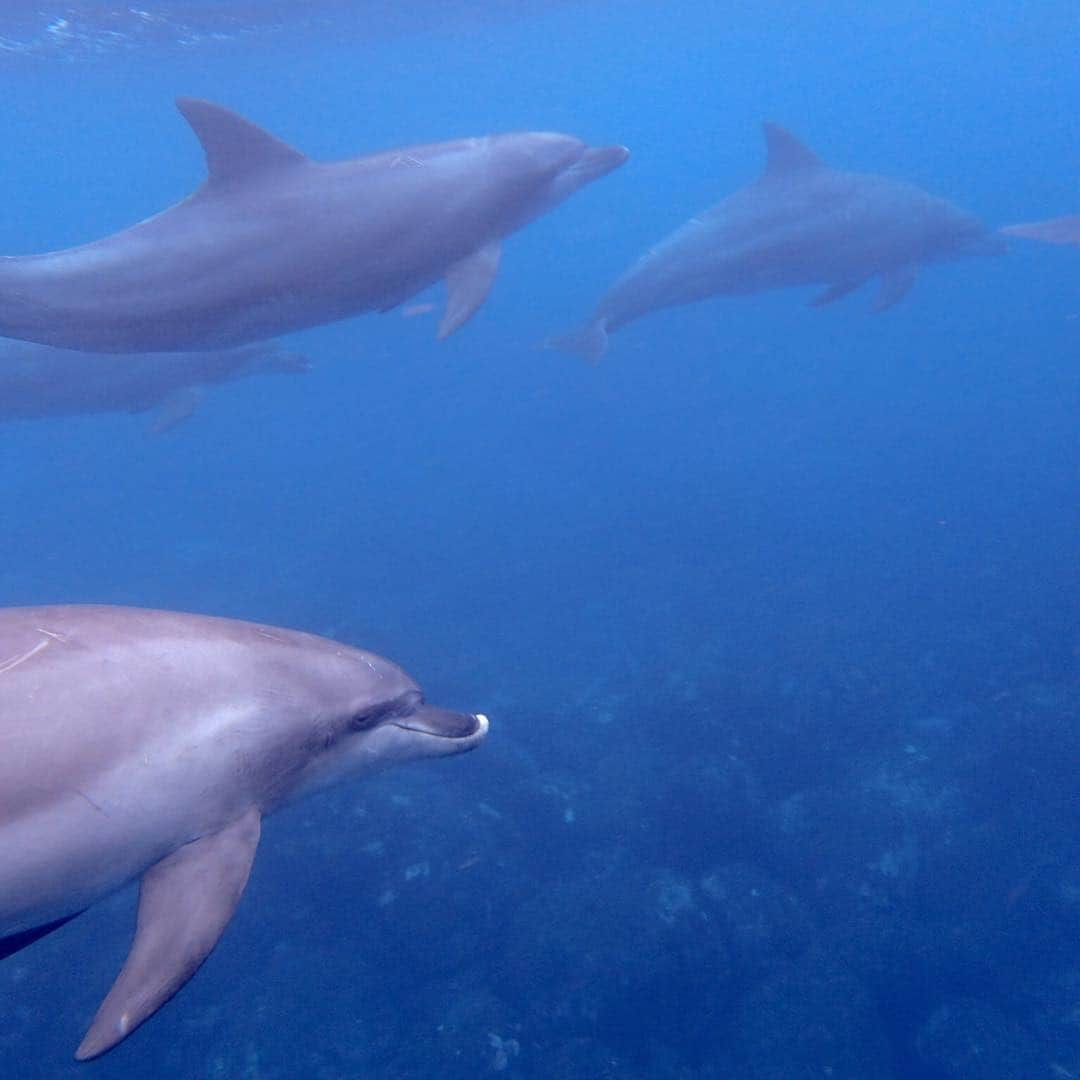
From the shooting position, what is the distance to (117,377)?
1551cm

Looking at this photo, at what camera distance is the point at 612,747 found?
11.2 meters

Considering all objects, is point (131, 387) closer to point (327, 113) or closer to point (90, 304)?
point (90, 304)

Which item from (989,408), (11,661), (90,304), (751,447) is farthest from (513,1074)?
(989,408)

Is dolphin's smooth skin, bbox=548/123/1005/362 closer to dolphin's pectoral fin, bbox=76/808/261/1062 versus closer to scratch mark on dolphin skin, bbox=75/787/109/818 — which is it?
dolphin's pectoral fin, bbox=76/808/261/1062

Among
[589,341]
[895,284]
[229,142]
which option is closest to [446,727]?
[229,142]

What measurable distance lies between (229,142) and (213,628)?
4507 millimetres

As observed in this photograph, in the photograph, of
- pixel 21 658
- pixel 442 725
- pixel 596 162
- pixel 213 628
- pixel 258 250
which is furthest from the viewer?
pixel 596 162

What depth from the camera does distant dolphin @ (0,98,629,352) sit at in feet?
21.4

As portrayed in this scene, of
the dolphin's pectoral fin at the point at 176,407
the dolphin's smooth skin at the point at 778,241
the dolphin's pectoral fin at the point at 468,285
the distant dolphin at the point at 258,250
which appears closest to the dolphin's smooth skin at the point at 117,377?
the dolphin's pectoral fin at the point at 176,407

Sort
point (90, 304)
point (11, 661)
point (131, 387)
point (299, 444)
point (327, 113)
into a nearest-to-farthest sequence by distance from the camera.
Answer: point (11, 661) < point (90, 304) < point (131, 387) < point (299, 444) < point (327, 113)

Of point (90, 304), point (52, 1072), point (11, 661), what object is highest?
point (90, 304)

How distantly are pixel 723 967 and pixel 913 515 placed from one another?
1199 cm

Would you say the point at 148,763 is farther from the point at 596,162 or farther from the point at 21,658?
the point at 596,162

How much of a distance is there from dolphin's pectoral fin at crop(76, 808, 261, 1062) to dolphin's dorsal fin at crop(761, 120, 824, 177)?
15.0m
